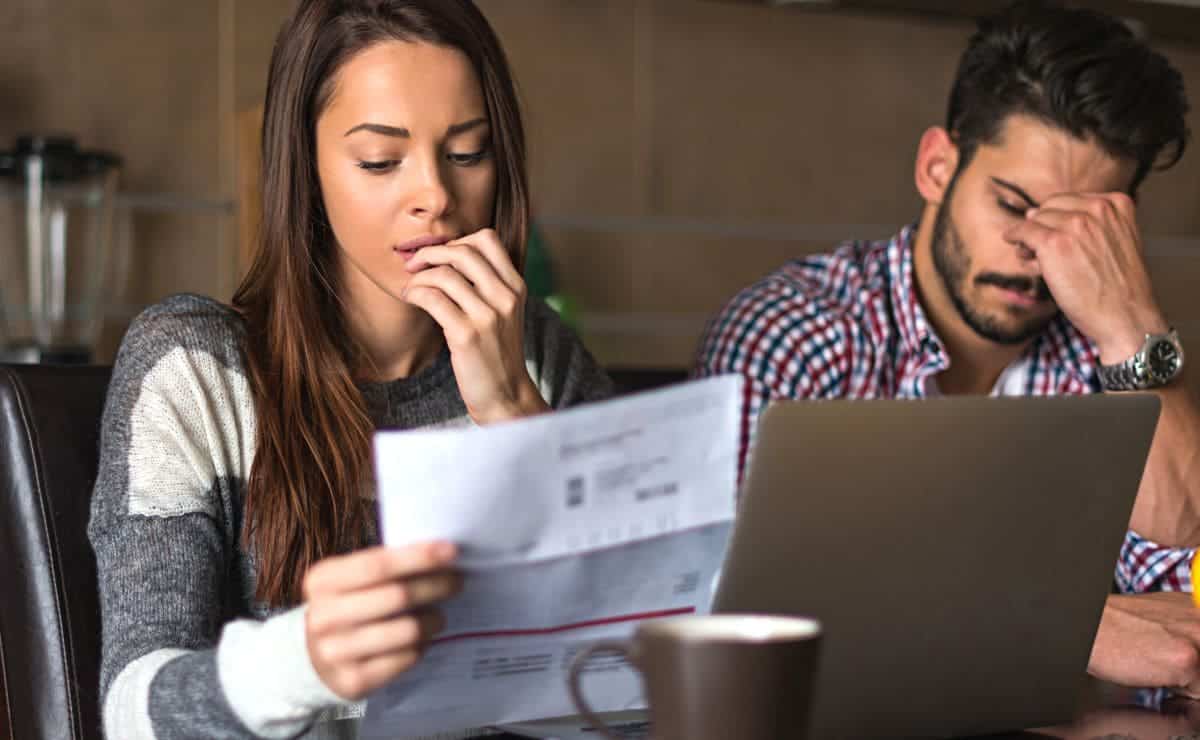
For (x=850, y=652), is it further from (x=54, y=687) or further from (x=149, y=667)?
(x=54, y=687)

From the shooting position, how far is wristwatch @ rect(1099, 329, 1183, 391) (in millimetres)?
1622

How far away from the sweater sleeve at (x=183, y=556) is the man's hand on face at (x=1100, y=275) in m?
0.97

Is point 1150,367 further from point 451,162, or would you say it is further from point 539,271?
point 539,271

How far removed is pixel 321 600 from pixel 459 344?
1.54 ft

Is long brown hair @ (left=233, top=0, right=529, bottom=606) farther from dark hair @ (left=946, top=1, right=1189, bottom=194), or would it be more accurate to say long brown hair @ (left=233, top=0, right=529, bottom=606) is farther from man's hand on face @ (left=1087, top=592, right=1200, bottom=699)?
dark hair @ (left=946, top=1, right=1189, bottom=194)

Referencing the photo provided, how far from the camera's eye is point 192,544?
103 cm

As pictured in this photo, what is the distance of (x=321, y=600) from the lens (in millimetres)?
690

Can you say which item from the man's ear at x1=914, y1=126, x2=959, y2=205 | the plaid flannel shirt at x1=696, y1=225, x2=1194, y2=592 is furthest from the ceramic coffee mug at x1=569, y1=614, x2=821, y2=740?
the man's ear at x1=914, y1=126, x2=959, y2=205

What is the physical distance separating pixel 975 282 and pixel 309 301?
0.90m

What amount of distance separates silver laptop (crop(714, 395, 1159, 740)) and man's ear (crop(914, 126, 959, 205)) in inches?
40.9

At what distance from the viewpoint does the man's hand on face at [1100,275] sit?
166 cm

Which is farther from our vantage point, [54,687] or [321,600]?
[54,687]

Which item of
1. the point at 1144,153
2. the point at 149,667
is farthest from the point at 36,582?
the point at 1144,153

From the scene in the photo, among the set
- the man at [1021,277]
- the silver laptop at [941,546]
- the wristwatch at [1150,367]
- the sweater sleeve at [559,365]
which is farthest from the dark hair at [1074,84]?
the silver laptop at [941,546]
